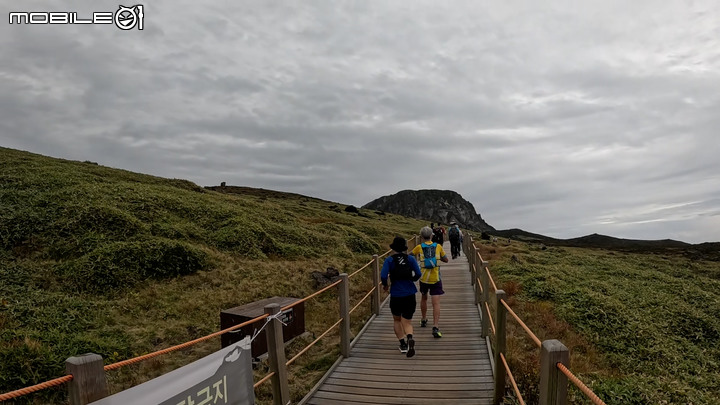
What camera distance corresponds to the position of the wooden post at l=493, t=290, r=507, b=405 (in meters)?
5.30

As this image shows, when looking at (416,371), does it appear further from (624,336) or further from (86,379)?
(624,336)

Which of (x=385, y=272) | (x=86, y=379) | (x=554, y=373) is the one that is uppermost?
(x=385, y=272)

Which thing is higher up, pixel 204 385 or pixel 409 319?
pixel 204 385

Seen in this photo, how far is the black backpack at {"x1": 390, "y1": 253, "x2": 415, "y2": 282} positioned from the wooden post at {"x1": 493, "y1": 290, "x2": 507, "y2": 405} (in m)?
1.77

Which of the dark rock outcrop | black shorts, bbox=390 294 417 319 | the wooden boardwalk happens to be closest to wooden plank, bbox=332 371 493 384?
the wooden boardwalk

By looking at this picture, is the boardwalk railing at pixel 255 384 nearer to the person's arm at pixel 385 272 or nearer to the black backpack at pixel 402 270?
the person's arm at pixel 385 272

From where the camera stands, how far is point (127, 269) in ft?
44.3

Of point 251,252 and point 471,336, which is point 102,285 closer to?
point 251,252

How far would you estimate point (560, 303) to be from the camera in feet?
44.3

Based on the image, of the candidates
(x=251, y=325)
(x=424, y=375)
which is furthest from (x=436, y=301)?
(x=251, y=325)

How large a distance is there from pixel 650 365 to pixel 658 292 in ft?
35.1

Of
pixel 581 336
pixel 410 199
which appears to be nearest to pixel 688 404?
pixel 581 336

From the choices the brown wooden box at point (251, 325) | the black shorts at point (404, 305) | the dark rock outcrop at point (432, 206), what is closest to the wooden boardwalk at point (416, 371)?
the black shorts at point (404, 305)

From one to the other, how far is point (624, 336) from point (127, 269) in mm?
15655
